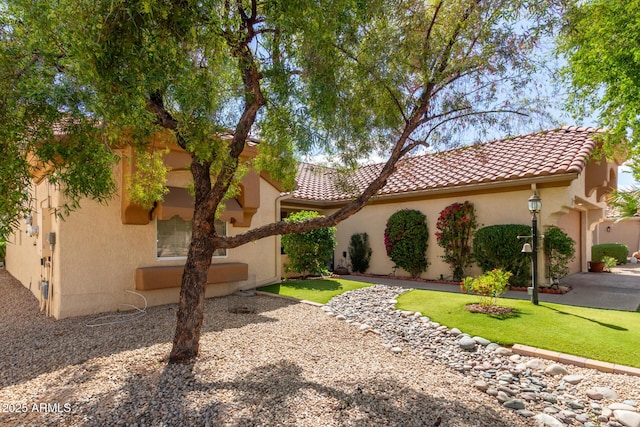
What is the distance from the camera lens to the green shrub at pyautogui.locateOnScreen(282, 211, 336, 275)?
1952cm

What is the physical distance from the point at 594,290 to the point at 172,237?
2033 centimetres

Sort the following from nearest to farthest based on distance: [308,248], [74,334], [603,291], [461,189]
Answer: [74,334], [603,291], [461,189], [308,248]

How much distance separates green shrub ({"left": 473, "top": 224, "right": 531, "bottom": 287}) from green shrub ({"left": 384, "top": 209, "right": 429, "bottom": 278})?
380 centimetres

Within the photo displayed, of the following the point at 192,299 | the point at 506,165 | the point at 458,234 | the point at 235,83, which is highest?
the point at 235,83

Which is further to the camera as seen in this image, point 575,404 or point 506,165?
point 506,165

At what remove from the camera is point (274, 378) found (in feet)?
22.4

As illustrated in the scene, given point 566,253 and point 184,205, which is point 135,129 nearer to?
point 184,205

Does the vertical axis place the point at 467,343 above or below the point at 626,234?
below

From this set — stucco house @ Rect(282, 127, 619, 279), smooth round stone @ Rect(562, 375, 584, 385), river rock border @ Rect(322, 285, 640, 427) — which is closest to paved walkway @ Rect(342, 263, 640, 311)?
stucco house @ Rect(282, 127, 619, 279)

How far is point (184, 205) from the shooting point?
12.7m

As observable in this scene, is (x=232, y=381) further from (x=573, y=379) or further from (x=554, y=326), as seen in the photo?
(x=554, y=326)

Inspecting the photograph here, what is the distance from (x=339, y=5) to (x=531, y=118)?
5.20m

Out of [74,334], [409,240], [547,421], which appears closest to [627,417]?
[547,421]

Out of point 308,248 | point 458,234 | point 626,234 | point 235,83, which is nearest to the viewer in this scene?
point 235,83
